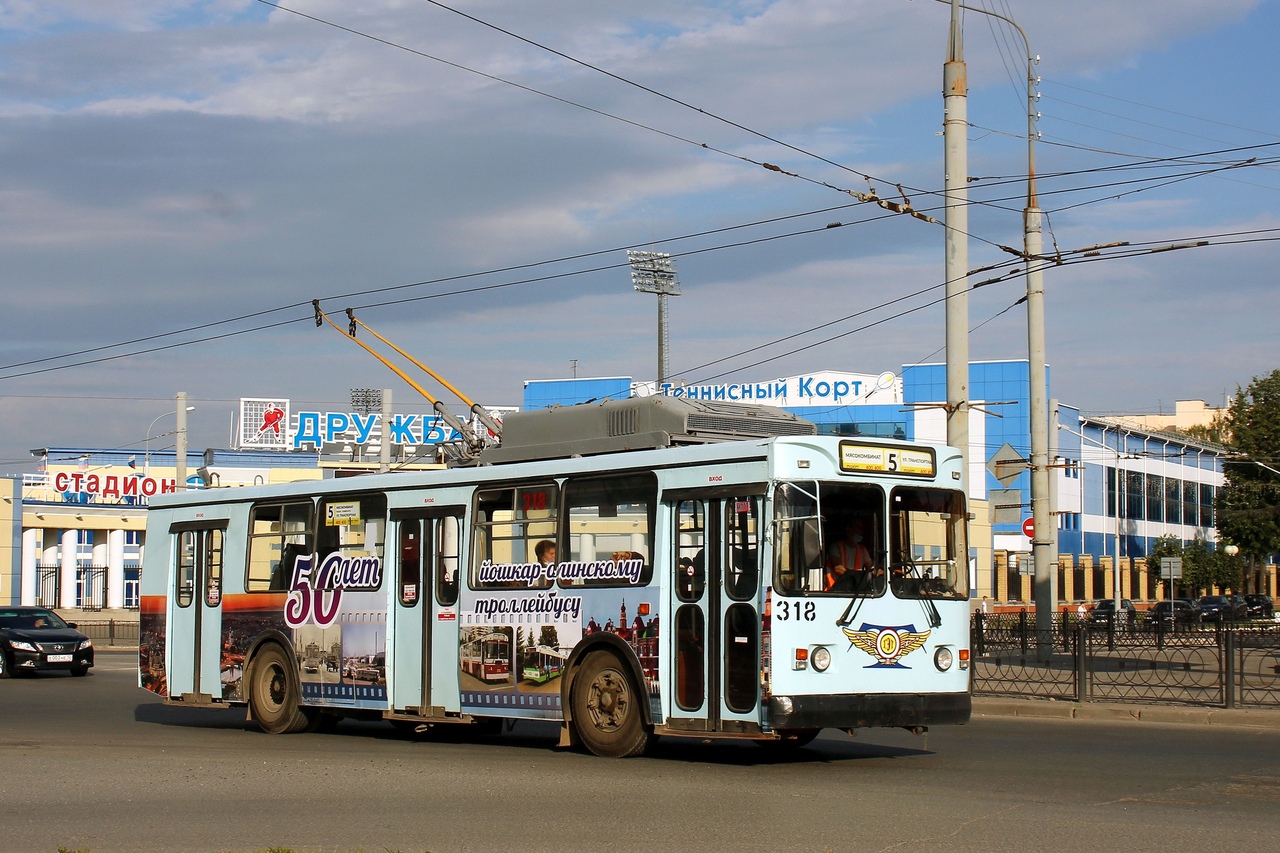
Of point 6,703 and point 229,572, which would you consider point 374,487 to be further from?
point 6,703

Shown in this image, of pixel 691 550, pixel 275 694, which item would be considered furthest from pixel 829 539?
pixel 275 694

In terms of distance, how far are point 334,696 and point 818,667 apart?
6332mm

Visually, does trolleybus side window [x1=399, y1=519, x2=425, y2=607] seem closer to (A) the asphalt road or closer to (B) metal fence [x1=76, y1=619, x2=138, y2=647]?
(A) the asphalt road

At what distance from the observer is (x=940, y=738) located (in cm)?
1512

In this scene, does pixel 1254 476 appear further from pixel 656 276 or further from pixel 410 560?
pixel 410 560

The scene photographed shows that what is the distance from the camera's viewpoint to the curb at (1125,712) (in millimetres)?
16797

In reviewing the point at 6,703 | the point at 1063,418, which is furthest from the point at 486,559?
the point at 1063,418

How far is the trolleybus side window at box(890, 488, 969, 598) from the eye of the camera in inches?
482

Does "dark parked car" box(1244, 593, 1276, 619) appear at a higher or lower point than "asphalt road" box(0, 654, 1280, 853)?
lower

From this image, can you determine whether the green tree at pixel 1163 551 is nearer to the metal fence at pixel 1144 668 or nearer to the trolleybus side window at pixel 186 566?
the metal fence at pixel 1144 668

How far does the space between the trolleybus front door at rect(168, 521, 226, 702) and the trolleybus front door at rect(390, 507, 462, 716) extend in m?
3.30

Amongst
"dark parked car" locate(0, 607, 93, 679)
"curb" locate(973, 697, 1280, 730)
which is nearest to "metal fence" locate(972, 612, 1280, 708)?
"curb" locate(973, 697, 1280, 730)

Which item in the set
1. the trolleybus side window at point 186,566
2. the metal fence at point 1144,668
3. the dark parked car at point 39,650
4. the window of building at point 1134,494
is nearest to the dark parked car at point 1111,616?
the metal fence at point 1144,668

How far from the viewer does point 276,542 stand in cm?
1681
